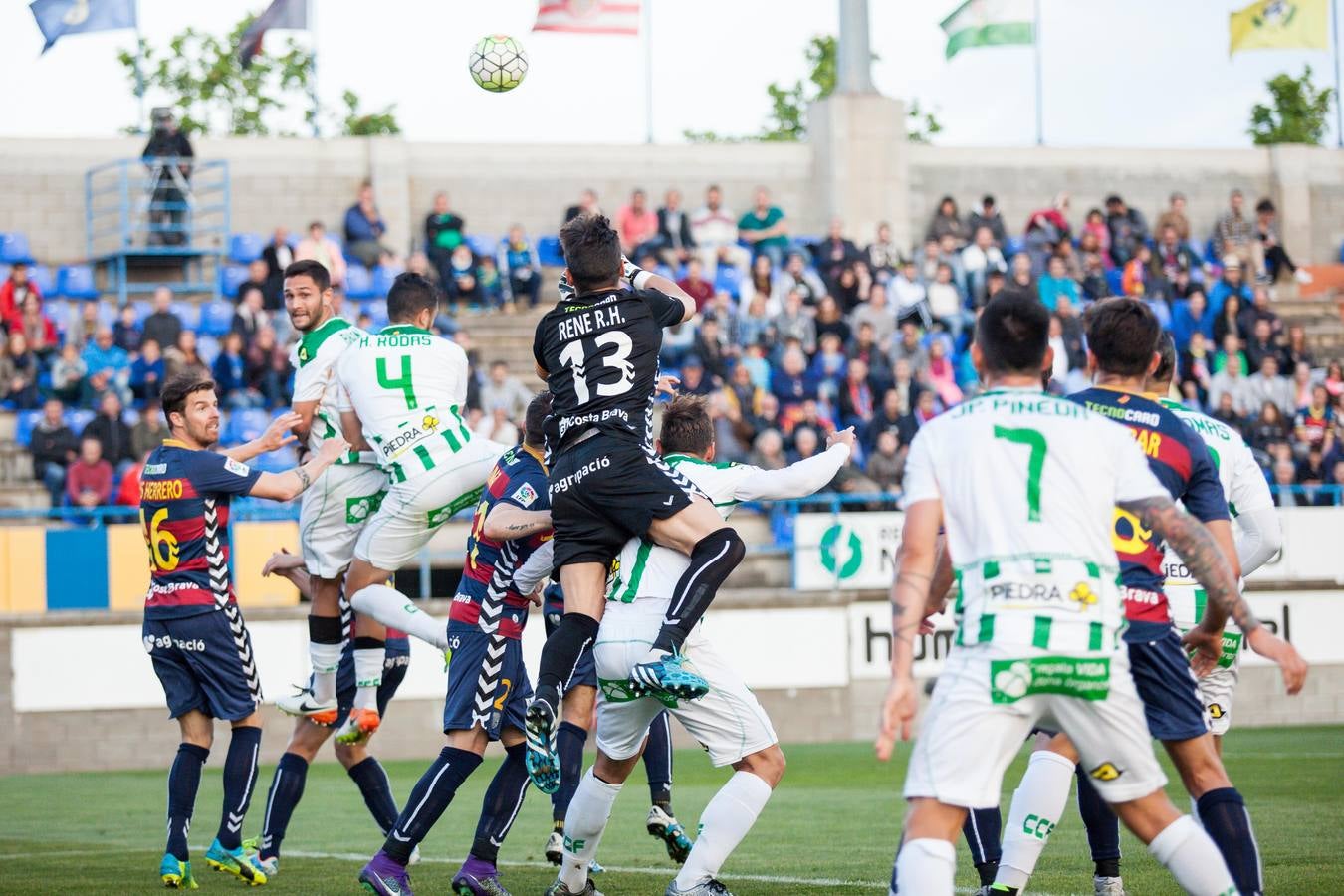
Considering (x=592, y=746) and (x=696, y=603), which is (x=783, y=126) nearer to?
(x=592, y=746)

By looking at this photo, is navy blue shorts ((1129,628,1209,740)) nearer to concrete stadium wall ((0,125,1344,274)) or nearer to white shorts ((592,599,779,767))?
white shorts ((592,599,779,767))

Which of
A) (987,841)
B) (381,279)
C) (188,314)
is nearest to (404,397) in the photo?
(987,841)

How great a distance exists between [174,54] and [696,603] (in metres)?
Result: 41.4

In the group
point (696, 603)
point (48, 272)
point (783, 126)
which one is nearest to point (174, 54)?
point (783, 126)

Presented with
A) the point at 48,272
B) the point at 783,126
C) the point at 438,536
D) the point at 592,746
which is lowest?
the point at 592,746

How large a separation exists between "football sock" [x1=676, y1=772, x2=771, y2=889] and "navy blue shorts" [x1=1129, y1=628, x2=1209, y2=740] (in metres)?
1.70

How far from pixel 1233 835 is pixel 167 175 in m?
20.6

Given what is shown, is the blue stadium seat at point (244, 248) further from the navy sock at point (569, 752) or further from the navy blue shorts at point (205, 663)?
the navy sock at point (569, 752)

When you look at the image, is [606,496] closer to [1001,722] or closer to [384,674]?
[1001,722]

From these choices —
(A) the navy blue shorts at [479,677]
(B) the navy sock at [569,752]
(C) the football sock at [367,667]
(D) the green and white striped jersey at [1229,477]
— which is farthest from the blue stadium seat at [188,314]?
(D) the green and white striped jersey at [1229,477]

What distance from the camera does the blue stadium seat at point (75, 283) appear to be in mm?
23562

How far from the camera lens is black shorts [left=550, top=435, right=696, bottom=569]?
25.0ft

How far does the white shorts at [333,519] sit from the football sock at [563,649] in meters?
2.57

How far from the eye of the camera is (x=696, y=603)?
7.43 m
